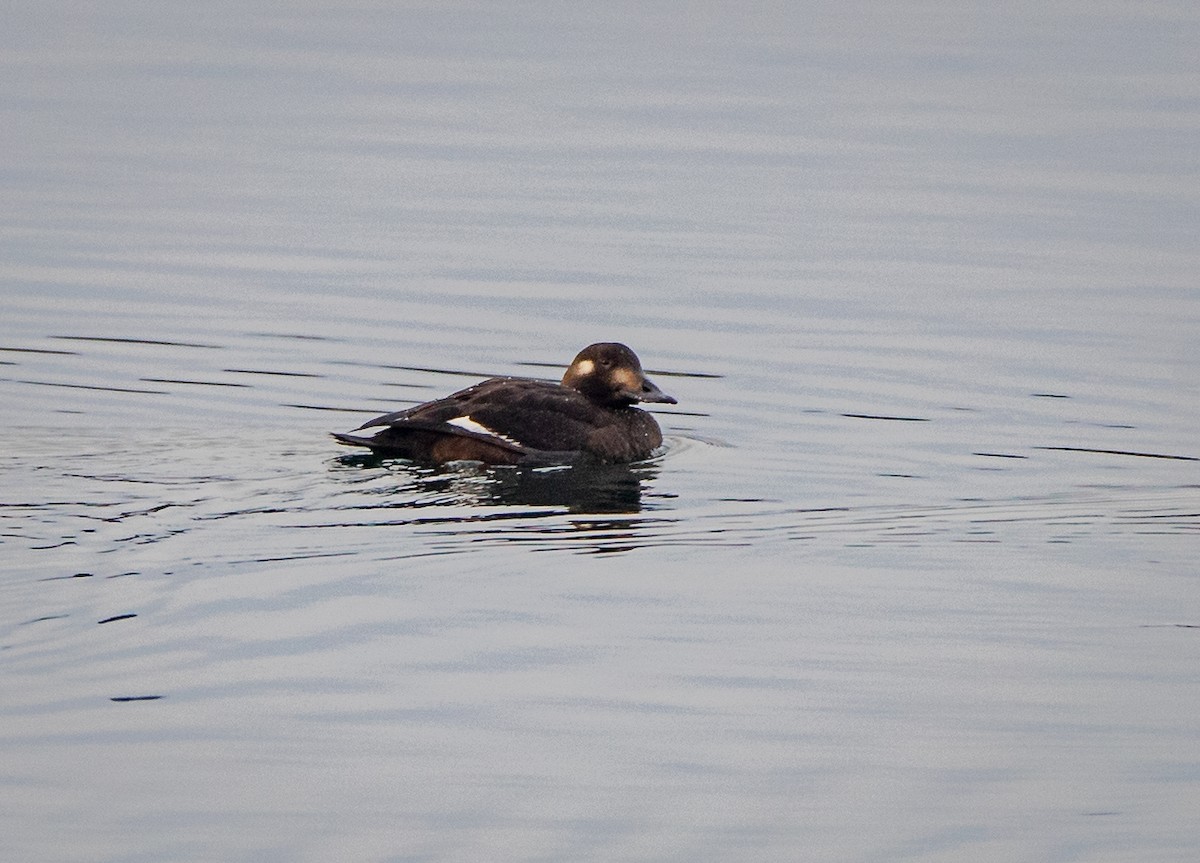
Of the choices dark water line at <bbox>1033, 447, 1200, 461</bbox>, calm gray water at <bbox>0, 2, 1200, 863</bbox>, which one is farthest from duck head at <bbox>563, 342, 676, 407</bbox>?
dark water line at <bbox>1033, 447, 1200, 461</bbox>

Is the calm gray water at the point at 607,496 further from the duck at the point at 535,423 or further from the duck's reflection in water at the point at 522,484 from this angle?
the duck at the point at 535,423

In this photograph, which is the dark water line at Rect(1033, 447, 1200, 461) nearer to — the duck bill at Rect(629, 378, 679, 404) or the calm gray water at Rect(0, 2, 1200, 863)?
the calm gray water at Rect(0, 2, 1200, 863)

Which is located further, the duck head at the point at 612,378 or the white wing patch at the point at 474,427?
the duck head at the point at 612,378

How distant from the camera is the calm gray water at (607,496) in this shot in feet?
24.3

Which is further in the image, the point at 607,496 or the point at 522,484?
the point at 522,484

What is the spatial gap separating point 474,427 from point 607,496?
3.00 feet

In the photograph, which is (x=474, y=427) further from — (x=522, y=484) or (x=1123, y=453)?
(x=1123, y=453)

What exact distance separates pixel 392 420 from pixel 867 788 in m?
5.26

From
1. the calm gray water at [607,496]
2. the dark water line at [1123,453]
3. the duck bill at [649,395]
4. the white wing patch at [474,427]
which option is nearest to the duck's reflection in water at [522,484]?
Result: the calm gray water at [607,496]

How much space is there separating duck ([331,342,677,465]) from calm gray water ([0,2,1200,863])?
21 centimetres

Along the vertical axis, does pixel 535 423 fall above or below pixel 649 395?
below

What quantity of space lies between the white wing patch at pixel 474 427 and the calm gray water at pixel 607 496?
29 cm

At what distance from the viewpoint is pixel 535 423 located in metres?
12.4

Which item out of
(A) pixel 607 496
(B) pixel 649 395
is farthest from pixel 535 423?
(A) pixel 607 496
